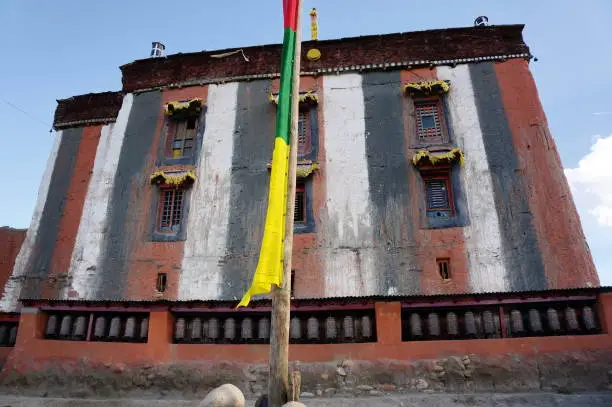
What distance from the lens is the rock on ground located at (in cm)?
534

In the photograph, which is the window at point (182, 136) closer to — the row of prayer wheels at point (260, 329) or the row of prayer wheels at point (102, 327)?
the row of prayer wheels at point (102, 327)

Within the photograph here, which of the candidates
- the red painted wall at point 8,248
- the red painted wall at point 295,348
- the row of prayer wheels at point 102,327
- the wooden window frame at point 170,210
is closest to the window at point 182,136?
the wooden window frame at point 170,210

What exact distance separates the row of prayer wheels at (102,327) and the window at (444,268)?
7.61 m

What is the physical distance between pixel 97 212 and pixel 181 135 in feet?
12.3

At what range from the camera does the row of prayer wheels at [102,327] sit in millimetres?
8266

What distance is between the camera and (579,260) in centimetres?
1131

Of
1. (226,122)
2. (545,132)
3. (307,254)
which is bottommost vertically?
(307,254)

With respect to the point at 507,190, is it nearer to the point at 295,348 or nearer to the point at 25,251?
the point at 295,348

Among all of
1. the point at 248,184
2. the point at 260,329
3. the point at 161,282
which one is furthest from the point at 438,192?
the point at 161,282

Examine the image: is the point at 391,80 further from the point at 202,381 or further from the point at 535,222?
the point at 202,381

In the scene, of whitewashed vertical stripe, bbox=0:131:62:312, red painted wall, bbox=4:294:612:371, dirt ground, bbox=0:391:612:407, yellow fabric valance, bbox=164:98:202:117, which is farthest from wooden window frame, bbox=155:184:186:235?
dirt ground, bbox=0:391:612:407

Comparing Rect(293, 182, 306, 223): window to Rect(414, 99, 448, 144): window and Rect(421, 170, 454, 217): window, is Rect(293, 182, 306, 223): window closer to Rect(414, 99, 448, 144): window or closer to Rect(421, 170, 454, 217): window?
Rect(421, 170, 454, 217): window

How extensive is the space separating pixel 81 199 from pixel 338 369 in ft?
36.9

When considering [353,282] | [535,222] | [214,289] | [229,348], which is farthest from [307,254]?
[535,222]
